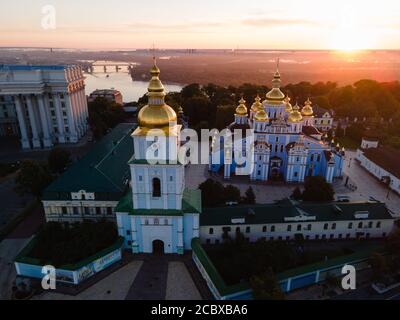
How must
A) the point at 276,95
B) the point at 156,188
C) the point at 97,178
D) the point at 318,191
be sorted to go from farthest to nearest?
the point at 276,95, the point at 318,191, the point at 97,178, the point at 156,188

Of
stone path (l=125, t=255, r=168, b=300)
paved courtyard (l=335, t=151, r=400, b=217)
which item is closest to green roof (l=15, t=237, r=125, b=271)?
stone path (l=125, t=255, r=168, b=300)

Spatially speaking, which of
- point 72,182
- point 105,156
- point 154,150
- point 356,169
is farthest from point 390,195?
point 72,182

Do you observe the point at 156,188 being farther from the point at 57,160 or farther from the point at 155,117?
the point at 57,160

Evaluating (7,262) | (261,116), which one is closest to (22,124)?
(7,262)

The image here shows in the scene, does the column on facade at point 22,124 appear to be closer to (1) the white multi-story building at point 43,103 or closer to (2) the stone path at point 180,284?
(1) the white multi-story building at point 43,103

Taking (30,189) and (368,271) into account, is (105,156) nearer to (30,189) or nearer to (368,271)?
(30,189)

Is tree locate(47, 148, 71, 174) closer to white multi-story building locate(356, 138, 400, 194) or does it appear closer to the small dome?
the small dome

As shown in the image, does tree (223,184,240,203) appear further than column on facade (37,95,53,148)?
No
